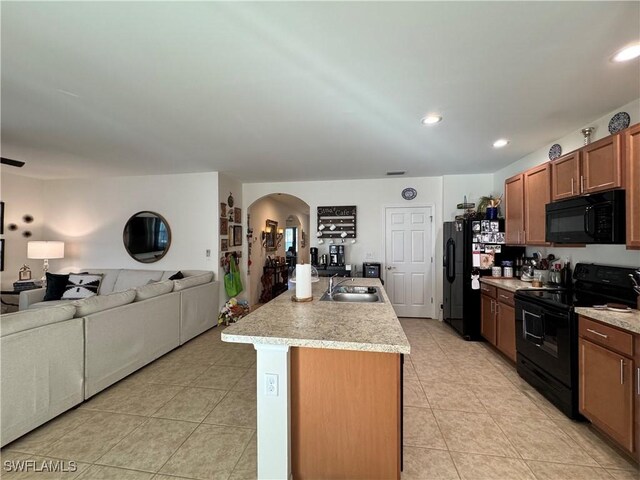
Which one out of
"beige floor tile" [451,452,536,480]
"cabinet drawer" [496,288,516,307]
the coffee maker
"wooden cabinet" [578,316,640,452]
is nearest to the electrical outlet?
"beige floor tile" [451,452,536,480]

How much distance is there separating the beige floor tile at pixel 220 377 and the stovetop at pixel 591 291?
2928 millimetres

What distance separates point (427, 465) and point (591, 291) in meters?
2.24

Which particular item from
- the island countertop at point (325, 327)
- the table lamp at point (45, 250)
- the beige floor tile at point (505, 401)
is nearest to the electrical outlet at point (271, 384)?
the island countertop at point (325, 327)

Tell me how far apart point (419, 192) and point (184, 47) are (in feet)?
13.7

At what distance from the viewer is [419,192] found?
16.0 feet

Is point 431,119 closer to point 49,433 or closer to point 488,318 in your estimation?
point 488,318

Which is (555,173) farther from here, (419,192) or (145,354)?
(145,354)

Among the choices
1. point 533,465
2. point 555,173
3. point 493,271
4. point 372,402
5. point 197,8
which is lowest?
point 533,465

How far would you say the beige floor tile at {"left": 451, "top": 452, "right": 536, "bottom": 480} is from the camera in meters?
1.62

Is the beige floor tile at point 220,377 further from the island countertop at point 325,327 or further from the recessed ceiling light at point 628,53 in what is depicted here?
the recessed ceiling light at point 628,53

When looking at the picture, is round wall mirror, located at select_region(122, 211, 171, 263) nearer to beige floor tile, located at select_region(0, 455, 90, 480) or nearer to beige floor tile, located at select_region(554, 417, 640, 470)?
beige floor tile, located at select_region(0, 455, 90, 480)

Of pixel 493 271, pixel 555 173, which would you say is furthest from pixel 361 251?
pixel 555 173

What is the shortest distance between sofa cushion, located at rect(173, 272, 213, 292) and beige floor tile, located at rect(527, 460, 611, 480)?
3820 millimetres

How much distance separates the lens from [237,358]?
3254mm
